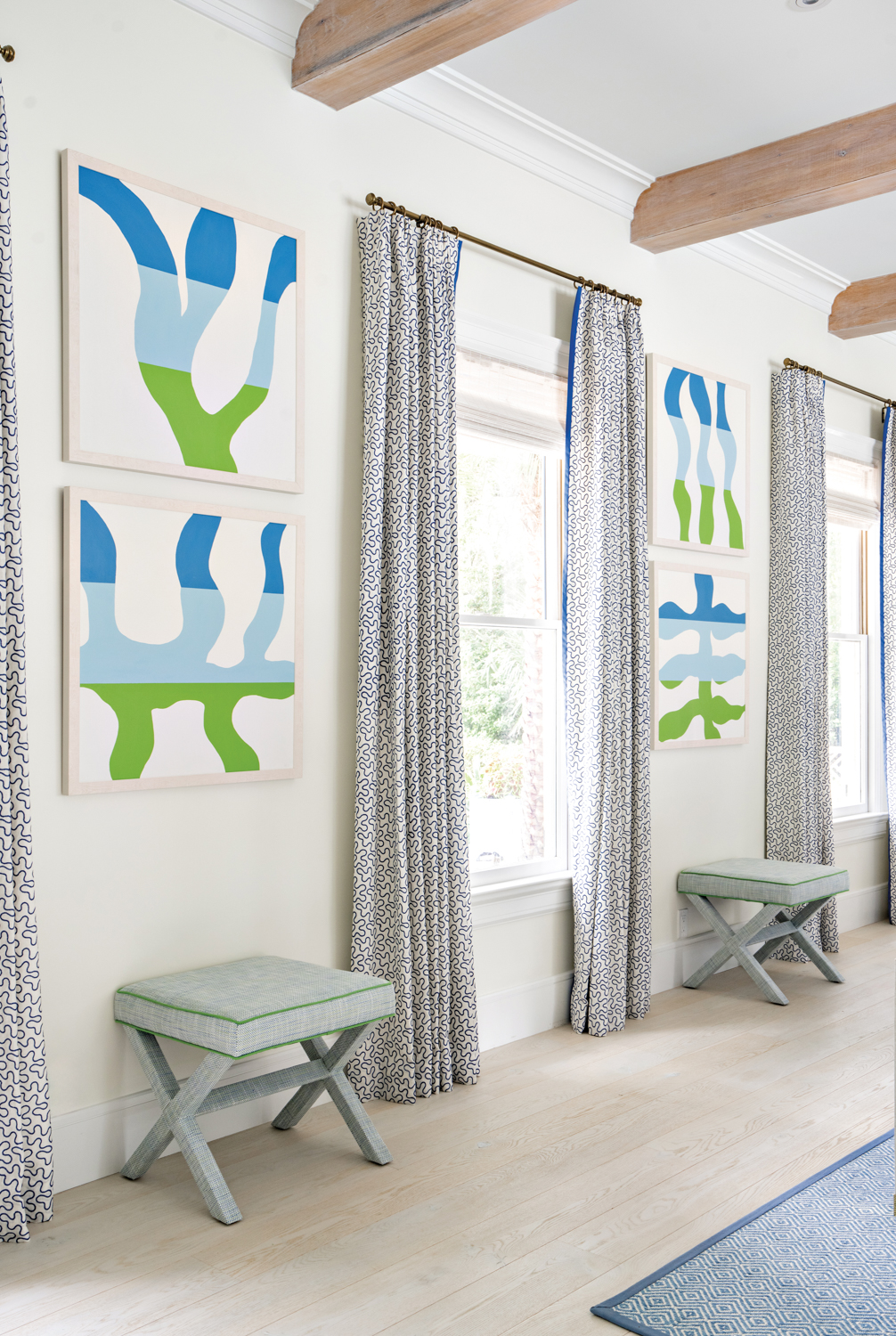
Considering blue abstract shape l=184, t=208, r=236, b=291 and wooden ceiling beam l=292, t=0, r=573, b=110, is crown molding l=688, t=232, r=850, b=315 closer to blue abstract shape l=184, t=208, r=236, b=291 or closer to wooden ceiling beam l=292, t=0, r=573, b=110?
wooden ceiling beam l=292, t=0, r=573, b=110

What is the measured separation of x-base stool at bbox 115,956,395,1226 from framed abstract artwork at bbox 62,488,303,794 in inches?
19.4

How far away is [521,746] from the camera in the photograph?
12.5 feet

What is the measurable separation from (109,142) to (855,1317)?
2914mm

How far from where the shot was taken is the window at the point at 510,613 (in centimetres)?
360

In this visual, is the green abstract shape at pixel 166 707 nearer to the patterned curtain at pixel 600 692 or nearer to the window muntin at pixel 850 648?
the patterned curtain at pixel 600 692

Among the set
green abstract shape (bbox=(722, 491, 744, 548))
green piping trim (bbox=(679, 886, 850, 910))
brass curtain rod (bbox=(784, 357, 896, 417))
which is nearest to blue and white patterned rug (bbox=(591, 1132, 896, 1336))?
green piping trim (bbox=(679, 886, 850, 910))

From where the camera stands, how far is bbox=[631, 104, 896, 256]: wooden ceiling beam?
3502 millimetres

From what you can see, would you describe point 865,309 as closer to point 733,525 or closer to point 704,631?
point 733,525

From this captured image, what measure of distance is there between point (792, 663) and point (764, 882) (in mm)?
1141

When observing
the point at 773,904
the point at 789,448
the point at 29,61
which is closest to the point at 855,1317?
the point at 773,904

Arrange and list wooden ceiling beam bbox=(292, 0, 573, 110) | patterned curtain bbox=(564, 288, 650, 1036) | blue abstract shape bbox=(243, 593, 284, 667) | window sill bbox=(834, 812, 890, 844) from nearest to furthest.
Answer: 1. wooden ceiling beam bbox=(292, 0, 573, 110)
2. blue abstract shape bbox=(243, 593, 284, 667)
3. patterned curtain bbox=(564, 288, 650, 1036)
4. window sill bbox=(834, 812, 890, 844)

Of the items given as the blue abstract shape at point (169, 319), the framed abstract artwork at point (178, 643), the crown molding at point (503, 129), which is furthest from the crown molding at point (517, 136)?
the framed abstract artwork at point (178, 643)

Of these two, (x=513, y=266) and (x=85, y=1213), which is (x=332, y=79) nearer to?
(x=513, y=266)

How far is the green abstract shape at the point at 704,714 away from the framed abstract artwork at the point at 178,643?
1.78m
